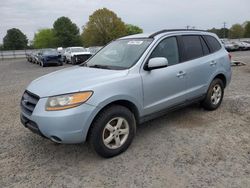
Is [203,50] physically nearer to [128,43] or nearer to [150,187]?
[128,43]

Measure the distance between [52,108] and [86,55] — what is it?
17005mm

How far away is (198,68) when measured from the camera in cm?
454

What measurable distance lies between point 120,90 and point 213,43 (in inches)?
116

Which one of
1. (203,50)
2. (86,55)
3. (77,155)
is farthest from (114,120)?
(86,55)

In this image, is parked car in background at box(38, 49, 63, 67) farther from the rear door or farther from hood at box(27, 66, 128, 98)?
hood at box(27, 66, 128, 98)

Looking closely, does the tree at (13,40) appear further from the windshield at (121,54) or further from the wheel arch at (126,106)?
the wheel arch at (126,106)

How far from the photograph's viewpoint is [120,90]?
10.8ft

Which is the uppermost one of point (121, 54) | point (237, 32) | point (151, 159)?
point (237, 32)

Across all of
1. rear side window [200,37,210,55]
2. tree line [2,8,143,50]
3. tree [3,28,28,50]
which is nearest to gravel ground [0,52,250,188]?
rear side window [200,37,210,55]

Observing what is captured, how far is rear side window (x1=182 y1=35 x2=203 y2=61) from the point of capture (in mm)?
4461

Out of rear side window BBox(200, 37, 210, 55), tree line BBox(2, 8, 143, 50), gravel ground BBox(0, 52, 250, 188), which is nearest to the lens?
gravel ground BBox(0, 52, 250, 188)

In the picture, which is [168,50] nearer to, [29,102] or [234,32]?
[29,102]

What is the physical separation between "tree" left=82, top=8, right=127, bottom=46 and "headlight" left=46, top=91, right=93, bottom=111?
54.5m

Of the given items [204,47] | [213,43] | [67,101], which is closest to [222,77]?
[213,43]
